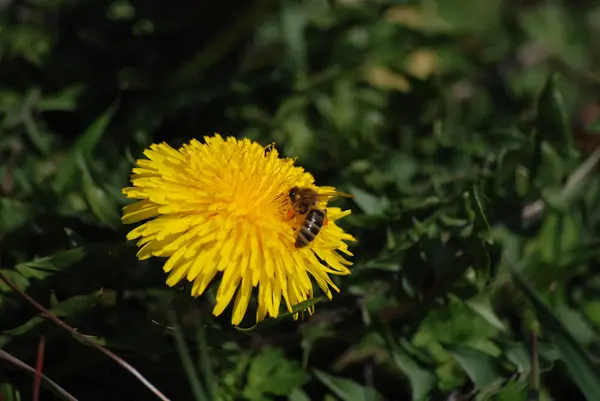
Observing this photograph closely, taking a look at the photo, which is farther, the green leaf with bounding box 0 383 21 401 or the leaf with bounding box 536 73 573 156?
the leaf with bounding box 536 73 573 156

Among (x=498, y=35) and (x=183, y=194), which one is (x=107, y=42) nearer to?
(x=183, y=194)

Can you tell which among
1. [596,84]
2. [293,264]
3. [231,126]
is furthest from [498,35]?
[293,264]

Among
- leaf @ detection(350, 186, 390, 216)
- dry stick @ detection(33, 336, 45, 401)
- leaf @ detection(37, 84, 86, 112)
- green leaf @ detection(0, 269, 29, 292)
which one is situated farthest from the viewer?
leaf @ detection(37, 84, 86, 112)

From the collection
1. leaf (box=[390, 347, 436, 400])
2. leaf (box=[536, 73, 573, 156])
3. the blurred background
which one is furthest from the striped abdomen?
leaf (box=[536, 73, 573, 156])

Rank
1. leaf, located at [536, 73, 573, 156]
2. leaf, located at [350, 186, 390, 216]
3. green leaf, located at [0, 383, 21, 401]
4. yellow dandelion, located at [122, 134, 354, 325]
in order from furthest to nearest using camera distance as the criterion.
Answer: leaf, located at [536, 73, 573, 156] < leaf, located at [350, 186, 390, 216] < green leaf, located at [0, 383, 21, 401] < yellow dandelion, located at [122, 134, 354, 325]

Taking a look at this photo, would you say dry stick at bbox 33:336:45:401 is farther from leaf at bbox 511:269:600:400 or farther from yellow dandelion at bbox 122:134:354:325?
leaf at bbox 511:269:600:400

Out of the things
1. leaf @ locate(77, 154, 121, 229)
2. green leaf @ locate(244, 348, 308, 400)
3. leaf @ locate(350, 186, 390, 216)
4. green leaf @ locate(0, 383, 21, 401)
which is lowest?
green leaf @ locate(244, 348, 308, 400)

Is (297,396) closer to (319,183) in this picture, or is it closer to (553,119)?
(319,183)

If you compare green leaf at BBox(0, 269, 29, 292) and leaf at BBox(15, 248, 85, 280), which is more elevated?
green leaf at BBox(0, 269, 29, 292)

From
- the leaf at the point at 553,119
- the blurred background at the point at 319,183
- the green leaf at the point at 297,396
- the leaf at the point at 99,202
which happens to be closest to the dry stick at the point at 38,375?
the blurred background at the point at 319,183
